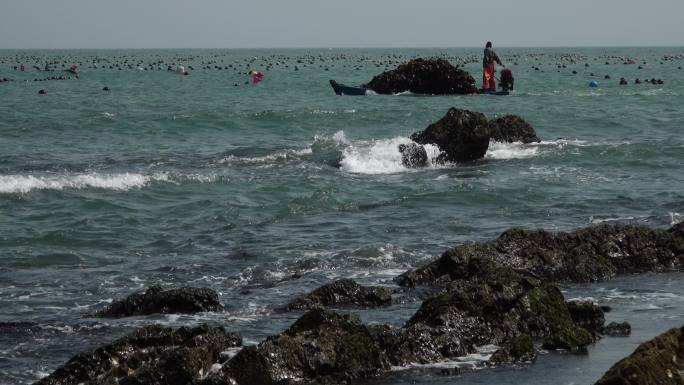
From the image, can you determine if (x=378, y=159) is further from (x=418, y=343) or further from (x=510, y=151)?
(x=418, y=343)

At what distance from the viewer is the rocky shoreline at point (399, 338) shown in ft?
33.0

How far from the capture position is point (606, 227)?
16.5 metres

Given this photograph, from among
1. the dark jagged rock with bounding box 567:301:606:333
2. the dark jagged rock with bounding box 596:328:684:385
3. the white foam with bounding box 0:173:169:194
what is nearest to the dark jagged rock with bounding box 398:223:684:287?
the dark jagged rock with bounding box 567:301:606:333

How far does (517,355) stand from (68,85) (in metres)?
66.6

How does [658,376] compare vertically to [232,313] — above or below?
above

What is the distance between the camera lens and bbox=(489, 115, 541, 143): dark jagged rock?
3259 centimetres

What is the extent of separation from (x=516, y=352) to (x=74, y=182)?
667 inches

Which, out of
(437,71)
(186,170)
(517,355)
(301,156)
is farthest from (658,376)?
(437,71)

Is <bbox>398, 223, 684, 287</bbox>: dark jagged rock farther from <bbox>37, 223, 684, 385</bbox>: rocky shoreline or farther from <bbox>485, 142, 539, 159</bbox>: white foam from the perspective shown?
<bbox>485, 142, 539, 159</bbox>: white foam

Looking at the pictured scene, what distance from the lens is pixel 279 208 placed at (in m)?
22.5

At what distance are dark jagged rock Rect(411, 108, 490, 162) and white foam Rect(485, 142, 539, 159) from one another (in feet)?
3.87

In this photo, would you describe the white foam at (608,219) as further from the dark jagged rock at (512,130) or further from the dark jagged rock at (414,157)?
the dark jagged rock at (512,130)

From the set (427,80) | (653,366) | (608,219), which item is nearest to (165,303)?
(653,366)

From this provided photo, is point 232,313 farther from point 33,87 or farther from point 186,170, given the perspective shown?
point 33,87
